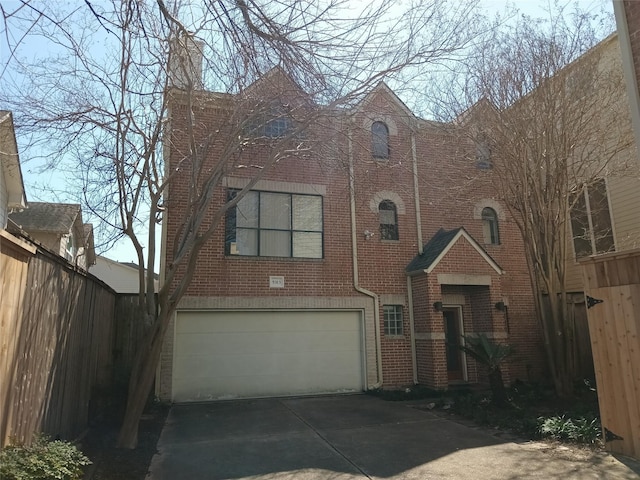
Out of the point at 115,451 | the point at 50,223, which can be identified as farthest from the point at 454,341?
the point at 50,223

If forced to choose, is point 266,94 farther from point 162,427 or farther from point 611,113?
point 611,113

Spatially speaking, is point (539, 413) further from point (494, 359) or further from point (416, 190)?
point (416, 190)

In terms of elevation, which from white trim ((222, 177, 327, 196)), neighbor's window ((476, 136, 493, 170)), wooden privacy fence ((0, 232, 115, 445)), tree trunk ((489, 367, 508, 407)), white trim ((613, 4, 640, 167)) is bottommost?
tree trunk ((489, 367, 508, 407))

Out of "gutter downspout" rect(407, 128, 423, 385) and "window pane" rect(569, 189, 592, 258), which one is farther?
"window pane" rect(569, 189, 592, 258)

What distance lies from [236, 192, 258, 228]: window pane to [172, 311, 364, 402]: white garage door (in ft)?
7.53

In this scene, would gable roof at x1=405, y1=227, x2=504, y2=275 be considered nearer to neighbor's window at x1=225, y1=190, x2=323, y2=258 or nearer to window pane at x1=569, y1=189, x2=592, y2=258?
neighbor's window at x1=225, y1=190, x2=323, y2=258

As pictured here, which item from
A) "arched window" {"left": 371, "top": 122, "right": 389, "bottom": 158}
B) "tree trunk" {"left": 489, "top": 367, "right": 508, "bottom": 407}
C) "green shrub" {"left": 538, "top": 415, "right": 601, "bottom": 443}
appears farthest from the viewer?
"arched window" {"left": 371, "top": 122, "right": 389, "bottom": 158}

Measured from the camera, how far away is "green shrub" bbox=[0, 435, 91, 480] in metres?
3.81

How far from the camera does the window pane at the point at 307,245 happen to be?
12438 millimetres

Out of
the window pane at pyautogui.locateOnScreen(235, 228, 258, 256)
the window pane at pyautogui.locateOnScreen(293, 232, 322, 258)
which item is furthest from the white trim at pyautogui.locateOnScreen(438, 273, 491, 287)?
the window pane at pyautogui.locateOnScreen(235, 228, 258, 256)

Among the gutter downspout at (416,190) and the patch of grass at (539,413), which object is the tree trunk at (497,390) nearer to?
the patch of grass at (539,413)

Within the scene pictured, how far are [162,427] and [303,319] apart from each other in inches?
187

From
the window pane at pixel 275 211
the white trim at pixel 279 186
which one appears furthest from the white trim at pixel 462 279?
the window pane at pixel 275 211

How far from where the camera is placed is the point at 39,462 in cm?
407
